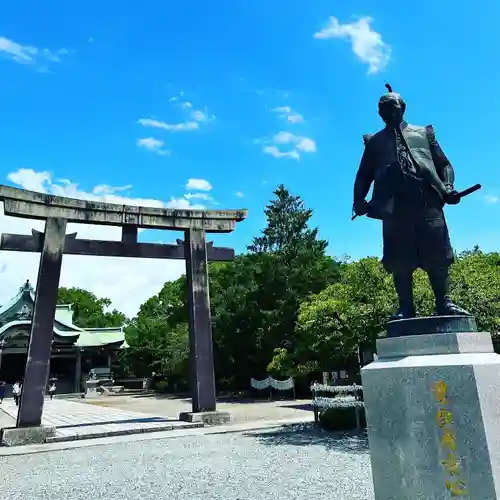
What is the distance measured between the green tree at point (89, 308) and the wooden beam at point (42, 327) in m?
46.1

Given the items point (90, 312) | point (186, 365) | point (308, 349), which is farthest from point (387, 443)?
point (90, 312)

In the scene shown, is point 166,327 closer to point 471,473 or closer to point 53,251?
point 53,251

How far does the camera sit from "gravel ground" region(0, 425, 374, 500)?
18.3ft

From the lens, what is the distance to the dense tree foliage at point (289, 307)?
1039 cm

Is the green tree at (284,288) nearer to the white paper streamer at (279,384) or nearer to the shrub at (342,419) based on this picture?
the white paper streamer at (279,384)

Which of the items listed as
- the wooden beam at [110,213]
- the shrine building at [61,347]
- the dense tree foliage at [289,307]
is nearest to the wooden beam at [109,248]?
the wooden beam at [110,213]

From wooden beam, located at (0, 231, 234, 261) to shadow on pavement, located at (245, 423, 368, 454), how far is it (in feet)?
16.7

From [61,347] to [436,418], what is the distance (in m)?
31.5

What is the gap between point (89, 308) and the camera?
59719 mm

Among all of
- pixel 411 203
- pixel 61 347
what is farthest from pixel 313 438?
pixel 61 347

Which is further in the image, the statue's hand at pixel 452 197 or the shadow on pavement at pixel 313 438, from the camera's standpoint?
the shadow on pavement at pixel 313 438

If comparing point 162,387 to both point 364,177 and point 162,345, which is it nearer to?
point 162,345

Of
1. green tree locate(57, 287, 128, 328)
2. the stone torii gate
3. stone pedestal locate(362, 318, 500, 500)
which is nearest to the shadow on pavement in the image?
the stone torii gate

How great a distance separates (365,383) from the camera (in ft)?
11.9
